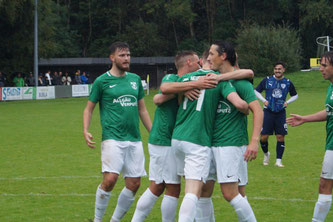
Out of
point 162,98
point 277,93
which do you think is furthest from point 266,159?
point 162,98

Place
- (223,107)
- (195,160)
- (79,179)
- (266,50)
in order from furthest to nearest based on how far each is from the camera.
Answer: (266,50) < (79,179) < (223,107) < (195,160)

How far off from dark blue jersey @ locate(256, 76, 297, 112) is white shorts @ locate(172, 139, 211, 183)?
21.8 ft

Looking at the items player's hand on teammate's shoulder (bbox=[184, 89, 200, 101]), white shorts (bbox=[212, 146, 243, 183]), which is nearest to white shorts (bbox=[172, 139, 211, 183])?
white shorts (bbox=[212, 146, 243, 183])

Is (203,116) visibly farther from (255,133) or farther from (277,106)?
(277,106)

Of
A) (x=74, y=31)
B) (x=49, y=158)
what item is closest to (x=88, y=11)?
(x=74, y=31)

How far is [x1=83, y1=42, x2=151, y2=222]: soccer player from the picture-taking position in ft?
23.5

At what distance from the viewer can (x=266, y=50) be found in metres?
51.9

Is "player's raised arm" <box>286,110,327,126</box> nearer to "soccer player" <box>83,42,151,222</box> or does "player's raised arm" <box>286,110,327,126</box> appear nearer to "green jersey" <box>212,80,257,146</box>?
"green jersey" <box>212,80,257,146</box>

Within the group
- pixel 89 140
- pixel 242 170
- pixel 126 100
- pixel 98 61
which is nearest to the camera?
pixel 242 170

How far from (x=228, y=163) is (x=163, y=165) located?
0.94 m

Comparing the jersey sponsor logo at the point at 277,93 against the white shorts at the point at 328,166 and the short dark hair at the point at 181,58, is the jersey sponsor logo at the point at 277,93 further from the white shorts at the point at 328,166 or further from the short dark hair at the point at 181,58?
the short dark hair at the point at 181,58

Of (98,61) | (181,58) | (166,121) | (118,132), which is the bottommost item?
(118,132)

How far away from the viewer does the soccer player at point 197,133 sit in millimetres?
5891

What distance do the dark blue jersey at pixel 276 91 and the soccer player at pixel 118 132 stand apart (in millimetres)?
5580
